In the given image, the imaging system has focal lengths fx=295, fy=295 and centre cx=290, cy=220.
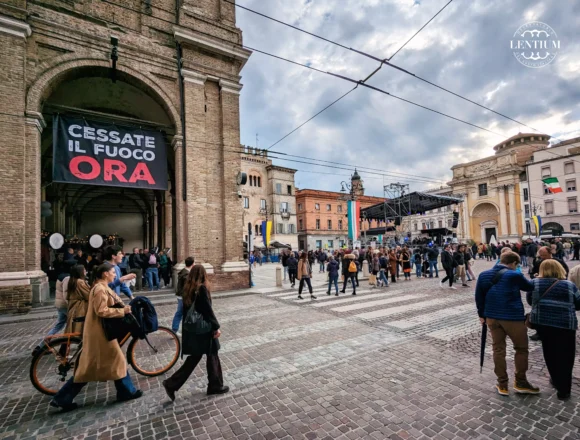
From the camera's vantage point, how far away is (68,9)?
417 inches

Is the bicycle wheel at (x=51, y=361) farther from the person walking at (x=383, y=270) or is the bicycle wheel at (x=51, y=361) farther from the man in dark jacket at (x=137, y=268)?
the person walking at (x=383, y=270)

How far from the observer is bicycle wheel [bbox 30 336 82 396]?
12.8 ft

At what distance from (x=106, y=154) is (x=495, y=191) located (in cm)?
5779

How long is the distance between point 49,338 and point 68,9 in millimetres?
12184

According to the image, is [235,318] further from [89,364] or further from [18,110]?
[18,110]

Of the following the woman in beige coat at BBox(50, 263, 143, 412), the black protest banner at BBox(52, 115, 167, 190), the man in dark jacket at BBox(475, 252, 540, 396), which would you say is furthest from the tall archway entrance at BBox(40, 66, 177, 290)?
the man in dark jacket at BBox(475, 252, 540, 396)

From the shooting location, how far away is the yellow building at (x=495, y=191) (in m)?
48.3

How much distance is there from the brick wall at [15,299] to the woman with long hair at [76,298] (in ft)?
21.3

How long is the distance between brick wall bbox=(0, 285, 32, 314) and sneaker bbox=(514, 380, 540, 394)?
39.8 feet

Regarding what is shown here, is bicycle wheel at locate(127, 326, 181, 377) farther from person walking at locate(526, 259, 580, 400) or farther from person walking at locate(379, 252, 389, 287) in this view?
person walking at locate(379, 252, 389, 287)

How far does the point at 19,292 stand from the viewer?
9039 mm

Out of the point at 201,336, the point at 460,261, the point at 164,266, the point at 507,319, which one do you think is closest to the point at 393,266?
the point at 460,261

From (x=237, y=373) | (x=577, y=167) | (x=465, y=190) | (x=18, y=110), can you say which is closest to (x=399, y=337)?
(x=237, y=373)

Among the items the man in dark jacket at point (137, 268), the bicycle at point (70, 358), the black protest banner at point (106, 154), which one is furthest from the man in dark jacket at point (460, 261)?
the man in dark jacket at point (137, 268)
